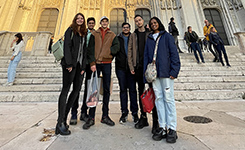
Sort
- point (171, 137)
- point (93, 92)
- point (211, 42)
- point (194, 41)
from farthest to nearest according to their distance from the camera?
point (194, 41) < point (211, 42) < point (93, 92) < point (171, 137)

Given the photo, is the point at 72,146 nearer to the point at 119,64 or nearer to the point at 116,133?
the point at 116,133

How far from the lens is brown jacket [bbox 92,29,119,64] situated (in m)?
2.12

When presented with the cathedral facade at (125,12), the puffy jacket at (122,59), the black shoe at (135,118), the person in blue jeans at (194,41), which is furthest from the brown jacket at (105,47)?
the cathedral facade at (125,12)

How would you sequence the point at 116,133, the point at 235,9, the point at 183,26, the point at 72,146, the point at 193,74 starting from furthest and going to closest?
the point at 235,9, the point at 183,26, the point at 193,74, the point at 116,133, the point at 72,146

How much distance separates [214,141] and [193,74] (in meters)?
4.62

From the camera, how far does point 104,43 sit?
7.17 feet

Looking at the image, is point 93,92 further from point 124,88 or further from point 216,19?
point 216,19

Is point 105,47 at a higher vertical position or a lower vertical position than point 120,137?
higher

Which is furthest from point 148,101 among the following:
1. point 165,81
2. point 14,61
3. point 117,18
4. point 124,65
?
point 117,18

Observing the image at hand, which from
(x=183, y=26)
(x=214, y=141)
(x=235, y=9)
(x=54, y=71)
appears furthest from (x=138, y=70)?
(x=235, y=9)

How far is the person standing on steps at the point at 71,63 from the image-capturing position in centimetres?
169

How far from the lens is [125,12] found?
1414cm

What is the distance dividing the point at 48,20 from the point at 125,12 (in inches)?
342

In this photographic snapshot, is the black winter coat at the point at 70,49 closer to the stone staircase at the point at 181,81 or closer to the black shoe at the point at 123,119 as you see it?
the black shoe at the point at 123,119
